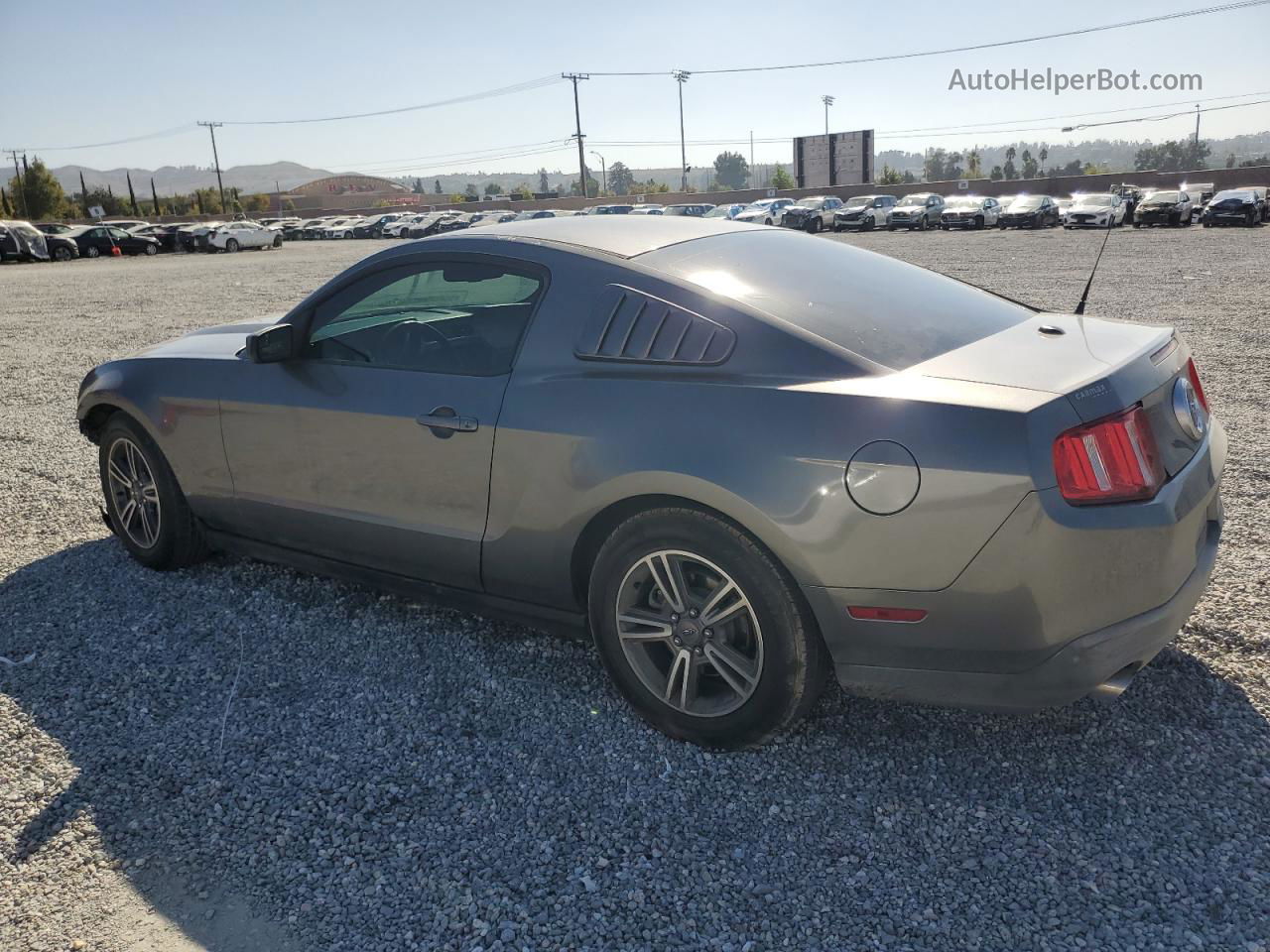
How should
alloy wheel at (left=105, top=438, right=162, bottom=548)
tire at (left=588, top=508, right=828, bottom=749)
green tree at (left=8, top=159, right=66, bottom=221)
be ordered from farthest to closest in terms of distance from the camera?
green tree at (left=8, top=159, right=66, bottom=221) → alloy wheel at (left=105, top=438, right=162, bottom=548) → tire at (left=588, top=508, right=828, bottom=749)

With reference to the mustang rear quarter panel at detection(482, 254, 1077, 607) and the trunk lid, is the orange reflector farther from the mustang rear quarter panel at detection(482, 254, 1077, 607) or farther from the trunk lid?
the trunk lid

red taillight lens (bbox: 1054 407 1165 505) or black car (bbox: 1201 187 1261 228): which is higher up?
red taillight lens (bbox: 1054 407 1165 505)

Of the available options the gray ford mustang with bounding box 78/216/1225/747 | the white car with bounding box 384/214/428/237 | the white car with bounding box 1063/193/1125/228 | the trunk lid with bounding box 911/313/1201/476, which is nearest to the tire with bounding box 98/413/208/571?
the gray ford mustang with bounding box 78/216/1225/747

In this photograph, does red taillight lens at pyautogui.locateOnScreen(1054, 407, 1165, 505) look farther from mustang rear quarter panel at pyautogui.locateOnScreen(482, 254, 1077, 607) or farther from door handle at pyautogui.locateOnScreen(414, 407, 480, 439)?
door handle at pyautogui.locateOnScreen(414, 407, 480, 439)

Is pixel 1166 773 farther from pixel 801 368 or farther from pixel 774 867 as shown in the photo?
pixel 801 368

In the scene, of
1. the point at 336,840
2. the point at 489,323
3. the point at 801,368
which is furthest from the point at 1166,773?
the point at 489,323

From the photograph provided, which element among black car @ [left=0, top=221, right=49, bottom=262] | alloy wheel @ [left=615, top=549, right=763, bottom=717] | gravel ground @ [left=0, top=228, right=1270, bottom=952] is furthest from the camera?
black car @ [left=0, top=221, right=49, bottom=262]

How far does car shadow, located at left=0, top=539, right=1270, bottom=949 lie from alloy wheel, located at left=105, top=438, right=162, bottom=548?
87 cm

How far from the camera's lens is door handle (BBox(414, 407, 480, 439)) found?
335 centimetres

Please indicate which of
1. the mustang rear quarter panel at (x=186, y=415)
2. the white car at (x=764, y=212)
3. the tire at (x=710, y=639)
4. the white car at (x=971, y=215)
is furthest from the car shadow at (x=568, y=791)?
the white car at (x=971, y=215)

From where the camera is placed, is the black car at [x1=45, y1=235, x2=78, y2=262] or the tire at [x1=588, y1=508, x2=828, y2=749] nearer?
the tire at [x1=588, y1=508, x2=828, y2=749]

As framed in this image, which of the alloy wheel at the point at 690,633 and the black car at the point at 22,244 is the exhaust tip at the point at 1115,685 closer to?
the alloy wheel at the point at 690,633

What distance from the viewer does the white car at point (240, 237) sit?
150 feet

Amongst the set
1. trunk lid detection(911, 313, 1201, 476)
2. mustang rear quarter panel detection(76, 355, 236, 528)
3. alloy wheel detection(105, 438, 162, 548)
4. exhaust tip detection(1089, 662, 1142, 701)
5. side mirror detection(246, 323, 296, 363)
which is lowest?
exhaust tip detection(1089, 662, 1142, 701)
